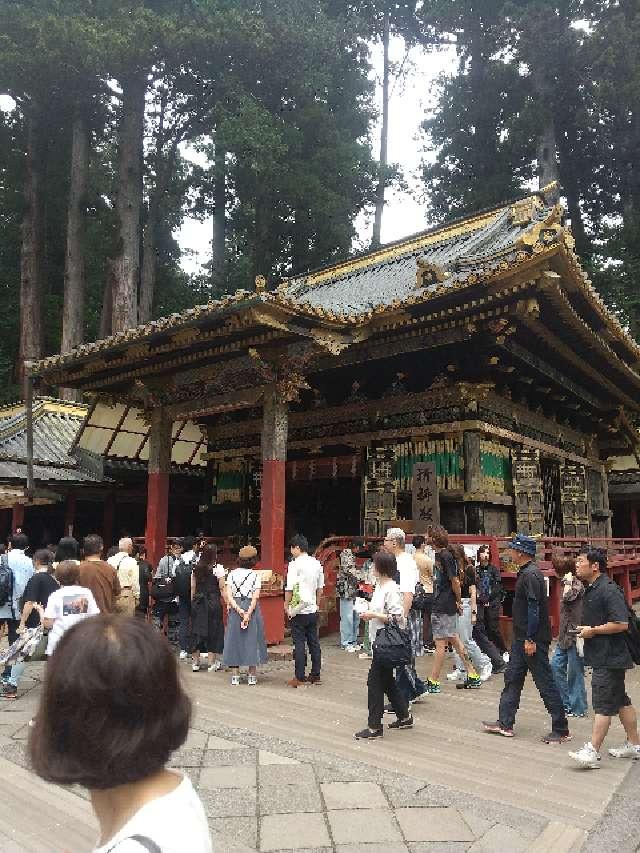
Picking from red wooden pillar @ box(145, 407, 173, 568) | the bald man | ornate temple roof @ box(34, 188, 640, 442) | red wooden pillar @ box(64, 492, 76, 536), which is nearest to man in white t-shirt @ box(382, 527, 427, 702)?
the bald man

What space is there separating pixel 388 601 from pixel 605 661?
5.66ft

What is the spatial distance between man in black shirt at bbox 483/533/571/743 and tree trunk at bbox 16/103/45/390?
23608mm

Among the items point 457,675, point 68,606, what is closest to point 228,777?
point 68,606

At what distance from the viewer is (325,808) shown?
3.89 metres

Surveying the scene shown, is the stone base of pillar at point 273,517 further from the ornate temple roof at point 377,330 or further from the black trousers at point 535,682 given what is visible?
the black trousers at point 535,682

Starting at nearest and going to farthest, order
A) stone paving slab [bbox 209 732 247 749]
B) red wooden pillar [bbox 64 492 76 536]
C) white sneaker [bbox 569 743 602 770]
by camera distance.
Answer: white sneaker [bbox 569 743 602 770], stone paving slab [bbox 209 732 247 749], red wooden pillar [bbox 64 492 76 536]

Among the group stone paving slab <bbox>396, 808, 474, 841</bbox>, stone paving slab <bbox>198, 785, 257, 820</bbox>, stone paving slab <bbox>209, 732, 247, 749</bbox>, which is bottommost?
stone paving slab <bbox>209, 732, 247, 749</bbox>

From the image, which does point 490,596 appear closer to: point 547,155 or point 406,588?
point 406,588

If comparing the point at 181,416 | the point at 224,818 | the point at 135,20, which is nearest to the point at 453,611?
the point at 224,818

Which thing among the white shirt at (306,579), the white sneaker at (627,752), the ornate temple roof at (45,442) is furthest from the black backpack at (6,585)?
the ornate temple roof at (45,442)

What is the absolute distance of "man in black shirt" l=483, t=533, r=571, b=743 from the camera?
5078 millimetres

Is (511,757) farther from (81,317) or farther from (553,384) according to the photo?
(81,317)

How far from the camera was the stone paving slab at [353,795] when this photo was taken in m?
3.93

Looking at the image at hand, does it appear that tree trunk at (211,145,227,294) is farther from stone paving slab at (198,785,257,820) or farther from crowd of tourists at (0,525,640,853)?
stone paving slab at (198,785,257,820)
